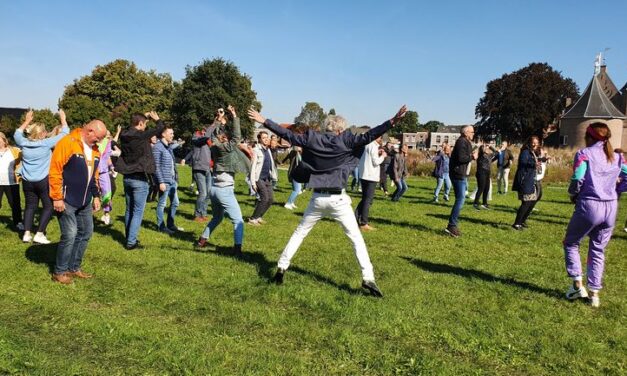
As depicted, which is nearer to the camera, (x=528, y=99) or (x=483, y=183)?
(x=483, y=183)

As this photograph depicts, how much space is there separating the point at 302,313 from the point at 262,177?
614 cm

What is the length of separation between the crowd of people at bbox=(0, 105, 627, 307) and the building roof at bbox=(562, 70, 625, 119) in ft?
185

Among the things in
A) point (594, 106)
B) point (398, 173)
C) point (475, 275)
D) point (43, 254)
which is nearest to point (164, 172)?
point (43, 254)

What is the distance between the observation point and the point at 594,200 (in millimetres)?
5520

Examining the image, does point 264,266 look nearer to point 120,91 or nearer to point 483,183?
point 483,183

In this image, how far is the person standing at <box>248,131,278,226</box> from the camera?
9914 millimetres

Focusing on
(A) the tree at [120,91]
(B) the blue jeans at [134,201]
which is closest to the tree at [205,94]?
(A) the tree at [120,91]

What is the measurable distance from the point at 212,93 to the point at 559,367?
5359 centimetres

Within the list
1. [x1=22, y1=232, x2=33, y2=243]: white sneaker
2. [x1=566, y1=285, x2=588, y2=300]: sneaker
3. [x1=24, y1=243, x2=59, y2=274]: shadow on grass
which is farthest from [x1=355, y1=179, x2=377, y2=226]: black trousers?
[x1=22, y1=232, x2=33, y2=243]: white sneaker

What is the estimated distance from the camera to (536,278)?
6.86 meters

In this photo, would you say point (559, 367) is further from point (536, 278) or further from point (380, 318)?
point (536, 278)

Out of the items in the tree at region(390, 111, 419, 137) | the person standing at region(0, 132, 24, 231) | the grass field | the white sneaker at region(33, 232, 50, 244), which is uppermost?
the tree at region(390, 111, 419, 137)

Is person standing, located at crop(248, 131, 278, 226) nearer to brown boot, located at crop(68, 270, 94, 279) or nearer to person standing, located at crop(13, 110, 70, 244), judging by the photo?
person standing, located at crop(13, 110, 70, 244)

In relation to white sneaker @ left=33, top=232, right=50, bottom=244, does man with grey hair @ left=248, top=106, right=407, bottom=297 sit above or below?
above
